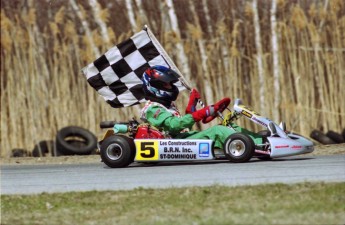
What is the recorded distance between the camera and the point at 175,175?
29.4 ft

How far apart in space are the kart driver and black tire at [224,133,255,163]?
201 millimetres

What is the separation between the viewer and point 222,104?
400 inches

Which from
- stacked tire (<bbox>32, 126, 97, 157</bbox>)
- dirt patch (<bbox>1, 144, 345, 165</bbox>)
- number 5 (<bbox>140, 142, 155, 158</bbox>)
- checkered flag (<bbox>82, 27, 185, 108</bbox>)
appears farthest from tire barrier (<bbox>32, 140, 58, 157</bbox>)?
number 5 (<bbox>140, 142, 155, 158</bbox>)

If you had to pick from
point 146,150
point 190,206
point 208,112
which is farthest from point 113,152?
point 190,206

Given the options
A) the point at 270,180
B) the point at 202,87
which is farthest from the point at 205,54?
the point at 270,180

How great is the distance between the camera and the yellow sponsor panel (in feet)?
33.9

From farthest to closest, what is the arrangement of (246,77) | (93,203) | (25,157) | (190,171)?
1. (246,77)
2. (25,157)
3. (190,171)
4. (93,203)

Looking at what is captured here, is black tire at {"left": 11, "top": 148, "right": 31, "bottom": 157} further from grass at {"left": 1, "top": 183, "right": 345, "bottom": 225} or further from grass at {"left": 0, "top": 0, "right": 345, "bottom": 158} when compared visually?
grass at {"left": 1, "top": 183, "right": 345, "bottom": 225}

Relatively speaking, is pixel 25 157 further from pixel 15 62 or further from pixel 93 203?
pixel 93 203

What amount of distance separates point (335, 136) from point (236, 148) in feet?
12.9

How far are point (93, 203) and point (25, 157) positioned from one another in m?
6.46

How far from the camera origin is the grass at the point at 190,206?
6301mm

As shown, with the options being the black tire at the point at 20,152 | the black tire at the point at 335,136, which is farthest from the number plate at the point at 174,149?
the black tire at the point at 20,152

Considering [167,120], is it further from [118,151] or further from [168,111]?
[118,151]
